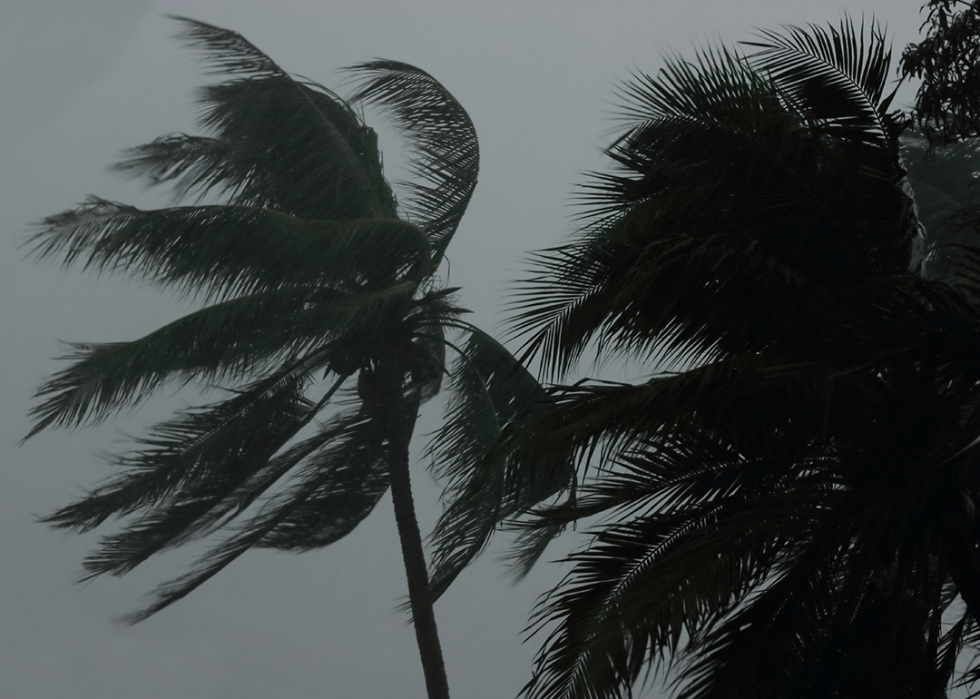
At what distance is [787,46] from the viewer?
620cm

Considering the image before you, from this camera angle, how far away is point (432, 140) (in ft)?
39.5

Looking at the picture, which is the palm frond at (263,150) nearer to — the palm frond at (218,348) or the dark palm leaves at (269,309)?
the dark palm leaves at (269,309)

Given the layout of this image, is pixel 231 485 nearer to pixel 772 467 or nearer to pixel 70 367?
pixel 70 367

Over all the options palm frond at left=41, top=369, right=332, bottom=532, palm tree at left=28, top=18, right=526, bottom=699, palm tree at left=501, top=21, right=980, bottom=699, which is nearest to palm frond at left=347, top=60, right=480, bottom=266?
palm tree at left=28, top=18, right=526, bottom=699

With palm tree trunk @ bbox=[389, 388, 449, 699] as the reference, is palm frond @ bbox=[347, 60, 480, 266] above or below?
above

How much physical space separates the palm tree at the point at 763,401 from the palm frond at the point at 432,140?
563 cm

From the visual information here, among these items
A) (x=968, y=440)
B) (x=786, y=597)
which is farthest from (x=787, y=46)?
(x=786, y=597)

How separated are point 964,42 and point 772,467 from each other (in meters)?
2.64

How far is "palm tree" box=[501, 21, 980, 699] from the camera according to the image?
482 centimetres

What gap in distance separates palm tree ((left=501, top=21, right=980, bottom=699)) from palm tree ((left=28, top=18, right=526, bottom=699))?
14.1 ft

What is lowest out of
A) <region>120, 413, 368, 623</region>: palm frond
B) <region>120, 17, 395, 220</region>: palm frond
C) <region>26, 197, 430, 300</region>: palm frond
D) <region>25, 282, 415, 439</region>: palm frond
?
<region>120, 413, 368, 623</region>: palm frond

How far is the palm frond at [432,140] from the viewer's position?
1173cm

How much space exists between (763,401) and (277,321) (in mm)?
6572

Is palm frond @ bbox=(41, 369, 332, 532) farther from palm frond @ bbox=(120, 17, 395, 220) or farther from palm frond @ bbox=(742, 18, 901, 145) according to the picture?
palm frond @ bbox=(742, 18, 901, 145)
